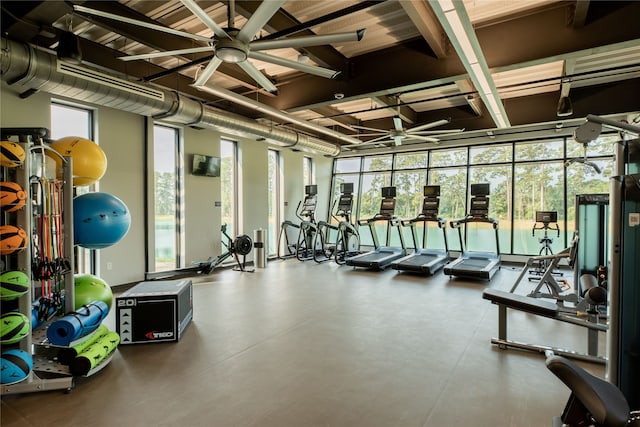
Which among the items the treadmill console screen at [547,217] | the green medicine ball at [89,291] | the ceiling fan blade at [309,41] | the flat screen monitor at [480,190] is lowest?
the green medicine ball at [89,291]

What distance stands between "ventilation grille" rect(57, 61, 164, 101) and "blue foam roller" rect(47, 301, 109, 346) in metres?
2.94

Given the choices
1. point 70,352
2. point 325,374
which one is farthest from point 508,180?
point 70,352

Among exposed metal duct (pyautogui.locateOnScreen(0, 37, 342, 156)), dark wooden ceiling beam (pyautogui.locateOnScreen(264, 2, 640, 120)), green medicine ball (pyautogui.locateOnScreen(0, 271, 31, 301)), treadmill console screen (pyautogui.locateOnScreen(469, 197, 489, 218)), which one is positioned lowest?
green medicine ball (pyautogui.locateOnScreen(0, 271, 31, 301))

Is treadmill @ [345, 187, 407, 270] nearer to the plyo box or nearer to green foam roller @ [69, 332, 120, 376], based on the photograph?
the plyo box

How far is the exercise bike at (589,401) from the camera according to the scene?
1.30 metres

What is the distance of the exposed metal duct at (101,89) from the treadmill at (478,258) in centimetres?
441

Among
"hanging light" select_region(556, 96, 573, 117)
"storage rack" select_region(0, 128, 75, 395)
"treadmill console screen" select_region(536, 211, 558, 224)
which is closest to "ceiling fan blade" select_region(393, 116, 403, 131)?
"hanging light" select_region(556, 96, 573, 117)

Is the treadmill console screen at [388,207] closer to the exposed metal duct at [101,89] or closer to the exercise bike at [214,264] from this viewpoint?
the exposed metal duct at [101,89]

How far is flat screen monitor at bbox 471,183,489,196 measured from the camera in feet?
28.0

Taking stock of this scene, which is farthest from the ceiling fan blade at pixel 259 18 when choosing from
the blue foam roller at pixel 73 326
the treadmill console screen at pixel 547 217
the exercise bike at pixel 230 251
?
the treadmill console screen at pixel 547 217

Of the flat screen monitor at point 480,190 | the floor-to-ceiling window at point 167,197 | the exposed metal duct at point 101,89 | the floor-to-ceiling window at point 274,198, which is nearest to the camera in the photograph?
the exposed metal duct at point 101,89

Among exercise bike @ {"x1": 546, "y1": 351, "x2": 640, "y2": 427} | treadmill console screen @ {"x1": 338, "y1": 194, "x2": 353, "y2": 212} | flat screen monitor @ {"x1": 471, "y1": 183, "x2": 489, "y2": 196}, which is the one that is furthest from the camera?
treadmill console screen @ {"x1": 338, "y1": 194, "x2": 353, "y2": 212}

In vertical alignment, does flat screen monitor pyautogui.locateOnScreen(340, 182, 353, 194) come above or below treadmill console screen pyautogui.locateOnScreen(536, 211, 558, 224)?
above

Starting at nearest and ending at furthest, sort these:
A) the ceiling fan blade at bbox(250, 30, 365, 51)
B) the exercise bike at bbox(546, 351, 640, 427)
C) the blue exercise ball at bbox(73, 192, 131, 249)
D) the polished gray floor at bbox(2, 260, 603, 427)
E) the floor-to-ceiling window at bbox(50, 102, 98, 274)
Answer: the exercise bike at bbox(546, 351, 640, 427)
the polished gray floor at bbox(2, 260, 603, 427)
the ceiling fan blade at bbox(250, 30, 365, 51)
the blue exercise ball at bbox(73, 192, 131, 249)
the floor-to-ceiling window at bbox(50, 102, 98, 274)
